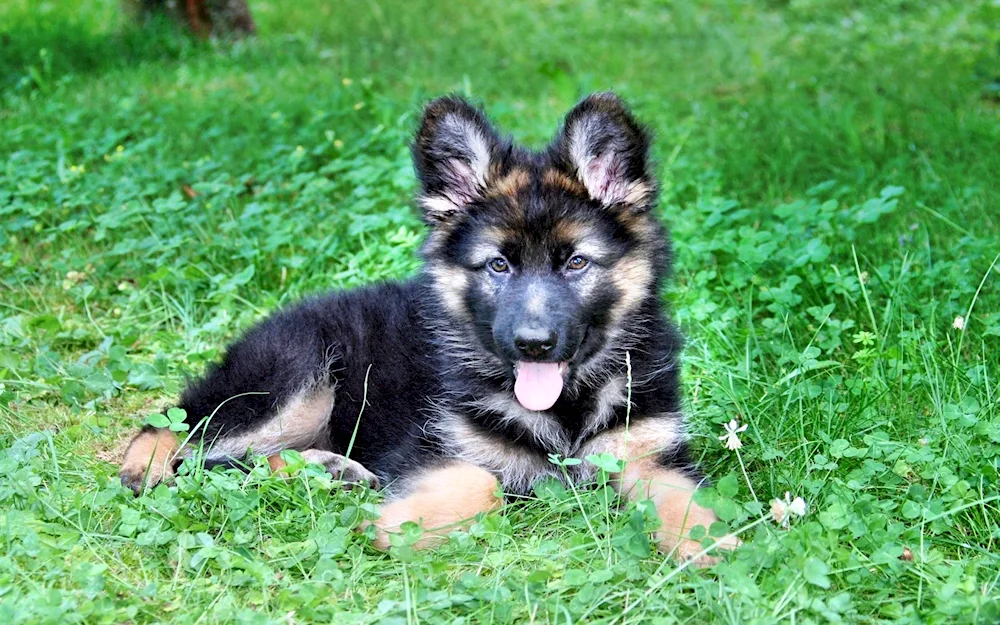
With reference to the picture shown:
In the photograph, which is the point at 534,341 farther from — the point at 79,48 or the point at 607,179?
the point at 79,48

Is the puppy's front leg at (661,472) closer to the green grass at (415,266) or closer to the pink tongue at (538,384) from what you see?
the green grass at (415,266)

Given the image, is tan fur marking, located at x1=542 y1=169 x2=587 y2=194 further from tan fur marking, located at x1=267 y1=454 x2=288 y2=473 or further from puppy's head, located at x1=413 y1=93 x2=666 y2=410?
tan fur marking, located at x1=267 y1=454 x2=288 y2=473

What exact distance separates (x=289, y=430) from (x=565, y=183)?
147 centimetres

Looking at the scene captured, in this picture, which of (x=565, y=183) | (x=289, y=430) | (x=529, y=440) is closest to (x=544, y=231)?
(x=565, y=183)

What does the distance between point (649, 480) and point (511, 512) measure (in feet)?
1.57

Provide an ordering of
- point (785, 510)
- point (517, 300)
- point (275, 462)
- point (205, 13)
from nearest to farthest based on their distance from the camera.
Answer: point (785, 510)
point (517, 300)
point (275, 462)
point (205, 13)

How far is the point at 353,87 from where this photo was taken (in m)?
7.94

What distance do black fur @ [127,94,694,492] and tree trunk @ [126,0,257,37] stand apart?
21.9 ft

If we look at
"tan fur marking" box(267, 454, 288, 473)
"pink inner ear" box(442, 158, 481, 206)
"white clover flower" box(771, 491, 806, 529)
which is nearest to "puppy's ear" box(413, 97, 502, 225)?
"pink inner ear" box(442, 158, 481, 206)

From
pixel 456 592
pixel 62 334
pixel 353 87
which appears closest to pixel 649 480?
pixel 456 592

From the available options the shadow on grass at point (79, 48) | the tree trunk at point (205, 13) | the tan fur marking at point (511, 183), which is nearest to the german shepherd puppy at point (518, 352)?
the tan fur marking at point (511, 183)

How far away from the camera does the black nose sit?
345 cm

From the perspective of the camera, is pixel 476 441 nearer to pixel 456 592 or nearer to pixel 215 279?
pixel 456 592

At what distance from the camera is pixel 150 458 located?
371cm
